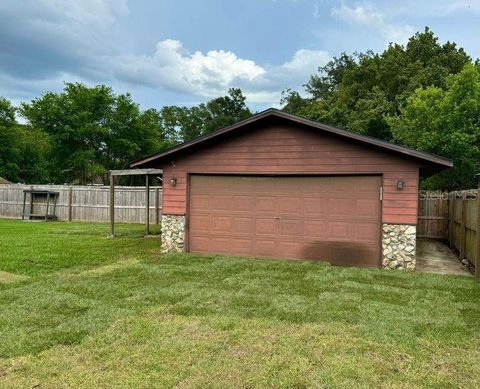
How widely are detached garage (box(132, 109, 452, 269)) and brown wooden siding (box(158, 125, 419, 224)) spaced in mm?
21

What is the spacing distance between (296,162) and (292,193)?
2.40 ft

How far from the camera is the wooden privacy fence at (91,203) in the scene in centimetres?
1845

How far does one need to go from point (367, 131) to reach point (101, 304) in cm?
2501

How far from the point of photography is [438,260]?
10.2m

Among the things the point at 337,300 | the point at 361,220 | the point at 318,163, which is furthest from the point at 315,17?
the point at 337,300

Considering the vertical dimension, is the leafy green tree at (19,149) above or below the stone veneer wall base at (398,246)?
above

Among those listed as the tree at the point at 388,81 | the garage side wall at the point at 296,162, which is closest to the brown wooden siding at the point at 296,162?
the garage side wall at the point at 296,162

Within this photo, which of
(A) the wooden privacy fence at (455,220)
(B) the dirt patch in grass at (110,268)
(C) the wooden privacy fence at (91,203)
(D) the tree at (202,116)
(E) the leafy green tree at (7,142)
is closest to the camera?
(B) the dirt patch in grass at (110,268)

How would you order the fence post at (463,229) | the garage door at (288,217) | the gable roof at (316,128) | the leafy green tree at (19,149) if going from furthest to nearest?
1. the leafy green tree at (19,149)
2. the fence post at (463,229)
3. the garage door at (288,217)
4. the gable roof at (316,128)

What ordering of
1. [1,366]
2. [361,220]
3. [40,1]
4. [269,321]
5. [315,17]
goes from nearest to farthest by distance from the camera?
1. [1,366]
2. [269,321]
3. [361,220]
4. [40,1]
5. [315,17]

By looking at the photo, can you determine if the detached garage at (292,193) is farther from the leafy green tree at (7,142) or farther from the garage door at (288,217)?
the leafy green tree at (7,142)

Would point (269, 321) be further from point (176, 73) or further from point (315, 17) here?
point (176, 73)

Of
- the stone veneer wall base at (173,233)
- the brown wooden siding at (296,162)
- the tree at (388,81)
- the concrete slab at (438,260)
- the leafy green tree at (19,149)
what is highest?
the tree at (388,81)

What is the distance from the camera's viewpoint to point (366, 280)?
7.49 m
